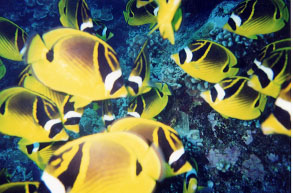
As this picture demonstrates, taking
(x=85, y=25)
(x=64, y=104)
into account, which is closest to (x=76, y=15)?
(x=85, y=25)

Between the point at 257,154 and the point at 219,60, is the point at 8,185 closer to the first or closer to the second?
the point at 219,60

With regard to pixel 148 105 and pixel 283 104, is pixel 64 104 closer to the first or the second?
pixel 148 105

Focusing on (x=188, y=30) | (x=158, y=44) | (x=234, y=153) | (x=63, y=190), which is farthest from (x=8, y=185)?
(x=188, y=30)

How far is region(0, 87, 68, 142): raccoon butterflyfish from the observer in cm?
164

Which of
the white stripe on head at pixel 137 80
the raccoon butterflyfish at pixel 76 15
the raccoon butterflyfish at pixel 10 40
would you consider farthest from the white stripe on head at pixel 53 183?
the raccoon butterflyfish at pixel 10 40

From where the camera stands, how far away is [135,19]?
276cm

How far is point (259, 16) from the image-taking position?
1.94 meters

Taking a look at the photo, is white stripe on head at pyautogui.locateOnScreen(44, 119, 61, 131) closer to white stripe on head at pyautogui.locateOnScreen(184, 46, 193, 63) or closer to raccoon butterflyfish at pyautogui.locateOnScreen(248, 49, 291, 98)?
white stripe on head at pyautogui.locateOnScreen(184, 46, 193, 63)

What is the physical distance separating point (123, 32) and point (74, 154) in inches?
192

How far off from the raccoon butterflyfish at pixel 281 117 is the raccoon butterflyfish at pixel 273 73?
0.90ft

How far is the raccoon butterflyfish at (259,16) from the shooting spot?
6.28ft

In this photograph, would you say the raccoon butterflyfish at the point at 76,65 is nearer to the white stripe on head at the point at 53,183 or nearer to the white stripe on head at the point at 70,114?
the white stripe on head at the point at 53,183

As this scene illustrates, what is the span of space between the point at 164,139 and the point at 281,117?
31.4 inches

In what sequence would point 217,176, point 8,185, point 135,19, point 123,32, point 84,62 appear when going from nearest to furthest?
point 84,62
point 8,185
point 217,176
point 135,19
point 123,32
